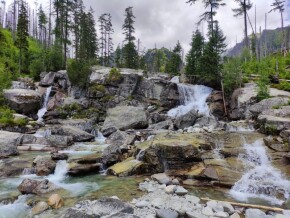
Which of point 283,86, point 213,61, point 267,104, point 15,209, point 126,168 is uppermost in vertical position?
point 213,61

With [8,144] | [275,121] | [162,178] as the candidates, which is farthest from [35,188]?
[275,121]

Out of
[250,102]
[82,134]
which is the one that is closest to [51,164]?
[82,134]

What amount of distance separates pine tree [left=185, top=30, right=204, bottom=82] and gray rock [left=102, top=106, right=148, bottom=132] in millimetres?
14633

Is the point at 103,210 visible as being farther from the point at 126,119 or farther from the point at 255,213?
the point at 126,119

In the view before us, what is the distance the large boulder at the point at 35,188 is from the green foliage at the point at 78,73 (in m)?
25.6

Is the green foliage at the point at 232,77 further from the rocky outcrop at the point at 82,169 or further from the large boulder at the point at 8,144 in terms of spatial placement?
the large boulder at the point at 8,144

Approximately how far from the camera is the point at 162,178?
1194cm

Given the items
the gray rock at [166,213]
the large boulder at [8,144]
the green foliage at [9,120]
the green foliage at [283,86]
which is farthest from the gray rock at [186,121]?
the gray rock at [166,213]

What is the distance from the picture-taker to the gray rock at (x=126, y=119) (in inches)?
1054

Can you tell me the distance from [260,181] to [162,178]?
4.56m

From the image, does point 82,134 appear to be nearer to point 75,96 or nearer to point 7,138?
point 7,138

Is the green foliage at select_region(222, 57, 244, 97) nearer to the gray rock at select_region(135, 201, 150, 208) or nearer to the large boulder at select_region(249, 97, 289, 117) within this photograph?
the large boulder at select_region(249, 97, 289, 117)

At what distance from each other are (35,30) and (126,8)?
5839 centimetres

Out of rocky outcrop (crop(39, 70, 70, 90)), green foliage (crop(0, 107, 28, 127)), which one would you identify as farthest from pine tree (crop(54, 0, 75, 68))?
green foliage (crop(0, 107, 28, 127))
